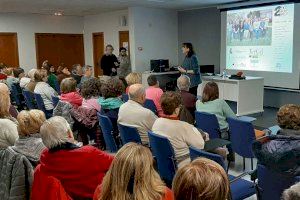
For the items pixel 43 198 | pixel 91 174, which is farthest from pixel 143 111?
pixel 43 198

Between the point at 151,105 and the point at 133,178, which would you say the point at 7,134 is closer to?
the point at 133,178

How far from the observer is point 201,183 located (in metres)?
1.17

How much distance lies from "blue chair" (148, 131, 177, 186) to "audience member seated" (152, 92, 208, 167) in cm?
10

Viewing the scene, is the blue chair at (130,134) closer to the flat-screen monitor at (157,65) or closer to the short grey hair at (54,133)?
the short grey hair at (54,133)

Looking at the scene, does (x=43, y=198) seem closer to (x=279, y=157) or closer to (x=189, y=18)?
(x=279, y=157)

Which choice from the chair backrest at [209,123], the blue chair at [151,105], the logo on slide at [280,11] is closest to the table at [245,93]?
the logo on slide at [280,11]

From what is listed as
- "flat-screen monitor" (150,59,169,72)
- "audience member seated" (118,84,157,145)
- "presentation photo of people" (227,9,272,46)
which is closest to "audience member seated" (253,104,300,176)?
"audience member seated" (118,84,157,145)

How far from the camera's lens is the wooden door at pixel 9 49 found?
1108 cm

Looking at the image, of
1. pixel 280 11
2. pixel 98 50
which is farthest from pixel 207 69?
pixel 98 50

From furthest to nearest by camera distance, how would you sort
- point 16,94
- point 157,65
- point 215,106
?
point 157,65 → point 16,94 → point 215,106

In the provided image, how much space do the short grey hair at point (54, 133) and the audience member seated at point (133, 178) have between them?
0.72 meters

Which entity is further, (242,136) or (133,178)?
(242,136)

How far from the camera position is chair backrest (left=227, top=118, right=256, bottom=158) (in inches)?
138

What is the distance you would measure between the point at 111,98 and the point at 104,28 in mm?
7561
